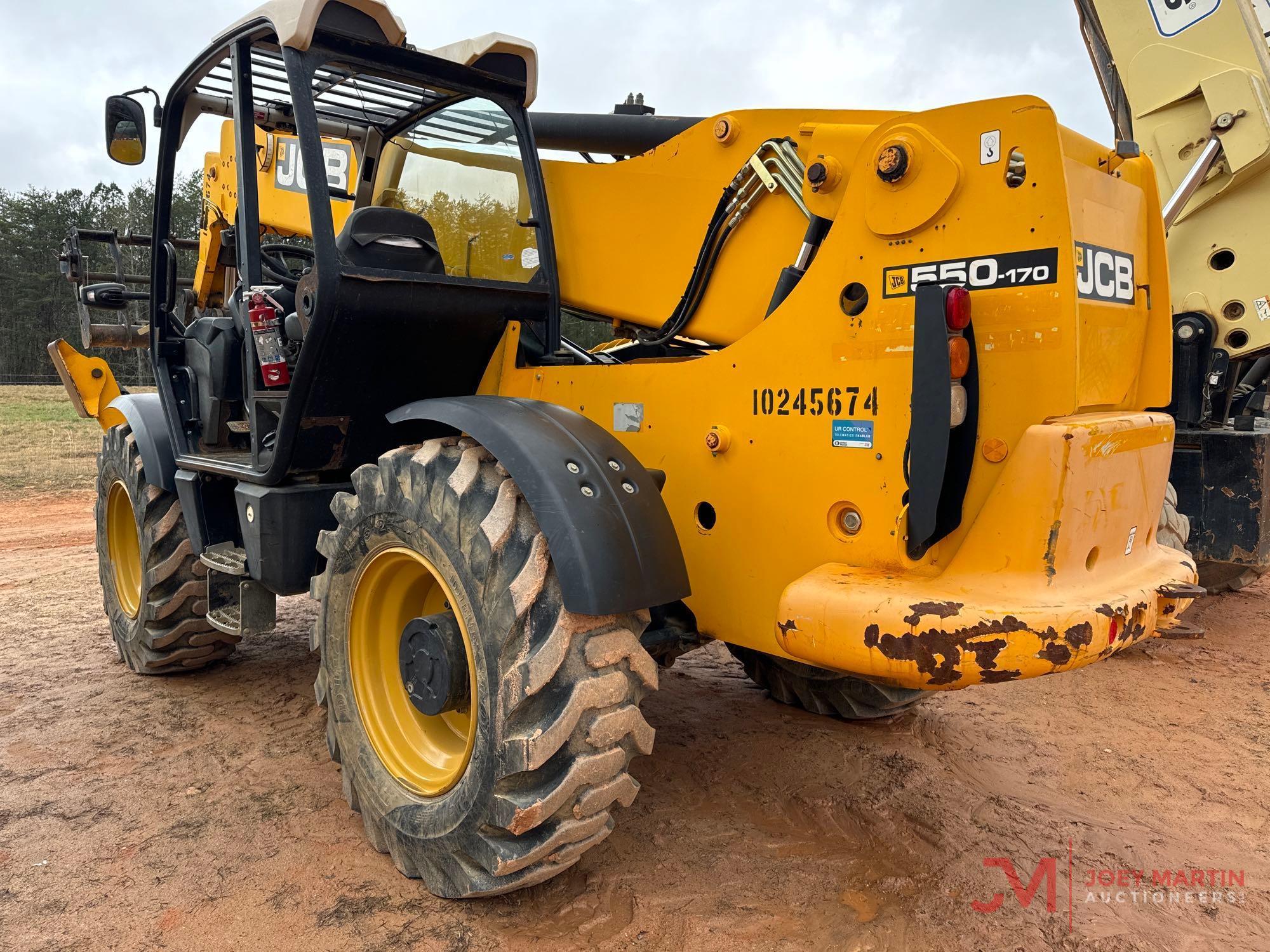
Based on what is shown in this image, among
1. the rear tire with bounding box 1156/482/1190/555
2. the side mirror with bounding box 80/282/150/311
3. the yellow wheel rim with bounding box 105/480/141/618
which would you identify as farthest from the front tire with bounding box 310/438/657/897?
the rear tire with bounding box 1156/482/1190/555

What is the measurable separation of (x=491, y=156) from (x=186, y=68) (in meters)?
1.32

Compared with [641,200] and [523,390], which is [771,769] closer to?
[523,390]

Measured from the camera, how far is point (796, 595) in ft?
7.75

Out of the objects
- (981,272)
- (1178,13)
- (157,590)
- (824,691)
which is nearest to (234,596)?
(157,590)

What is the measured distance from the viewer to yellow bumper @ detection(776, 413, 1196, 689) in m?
2.10

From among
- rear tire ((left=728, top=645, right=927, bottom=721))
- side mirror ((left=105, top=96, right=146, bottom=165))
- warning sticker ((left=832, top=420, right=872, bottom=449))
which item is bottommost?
rear tire ((left=728, top=645, right=927, bottom=721))

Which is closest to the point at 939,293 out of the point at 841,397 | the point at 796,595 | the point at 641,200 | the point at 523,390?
the point at 841,397

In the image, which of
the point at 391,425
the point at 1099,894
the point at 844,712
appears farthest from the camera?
the point at 844,712

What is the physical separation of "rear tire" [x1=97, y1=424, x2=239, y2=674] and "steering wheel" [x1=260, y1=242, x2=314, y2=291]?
134 centimetres

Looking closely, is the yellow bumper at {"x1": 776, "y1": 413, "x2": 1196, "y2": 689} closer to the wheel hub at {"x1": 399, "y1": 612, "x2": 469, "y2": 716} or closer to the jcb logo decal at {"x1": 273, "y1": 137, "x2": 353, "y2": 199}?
the wheel hub at {"x1": 399, "y1": 612, "x2": 469, "y2": 716}

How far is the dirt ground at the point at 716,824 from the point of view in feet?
8.39

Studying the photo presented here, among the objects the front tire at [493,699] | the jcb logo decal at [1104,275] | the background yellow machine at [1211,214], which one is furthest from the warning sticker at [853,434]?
the background yellow machine at [1211,214]

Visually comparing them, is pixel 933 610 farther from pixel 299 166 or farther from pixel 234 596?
pixel 299 166

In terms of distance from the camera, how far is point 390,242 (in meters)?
3.17
